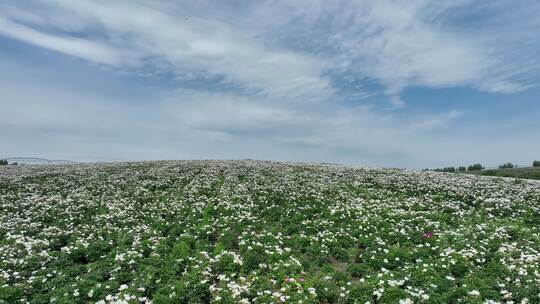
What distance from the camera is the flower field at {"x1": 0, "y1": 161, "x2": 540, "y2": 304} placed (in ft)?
40.2

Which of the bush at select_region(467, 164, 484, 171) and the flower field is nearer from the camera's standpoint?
the flower field

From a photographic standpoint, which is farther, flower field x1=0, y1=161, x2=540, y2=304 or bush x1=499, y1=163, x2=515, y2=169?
bush x1=499, y1=163, x2=515, y2=169

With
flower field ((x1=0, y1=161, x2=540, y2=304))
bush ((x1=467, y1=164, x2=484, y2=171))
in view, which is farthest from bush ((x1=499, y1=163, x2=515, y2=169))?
flower field ((x1=0, y1=161, x2=540, y2=304))

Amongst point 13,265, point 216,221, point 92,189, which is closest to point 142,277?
point 13,265

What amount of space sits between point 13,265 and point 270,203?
1406cm

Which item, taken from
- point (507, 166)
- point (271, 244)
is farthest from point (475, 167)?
point (271, 244)

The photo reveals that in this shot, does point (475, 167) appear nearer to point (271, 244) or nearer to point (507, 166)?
point (507, 166)

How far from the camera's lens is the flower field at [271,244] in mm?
12266

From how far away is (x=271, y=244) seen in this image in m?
16.8

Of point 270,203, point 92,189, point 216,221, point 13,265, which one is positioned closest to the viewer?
point 13,265

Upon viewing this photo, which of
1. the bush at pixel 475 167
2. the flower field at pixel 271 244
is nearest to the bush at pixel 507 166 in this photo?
the bush at pixel 475 167

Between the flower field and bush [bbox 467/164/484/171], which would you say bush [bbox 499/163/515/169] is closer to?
bush [bbox 467/164/484/171]

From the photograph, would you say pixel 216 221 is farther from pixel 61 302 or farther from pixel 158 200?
pixel 61 302

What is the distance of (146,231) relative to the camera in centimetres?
1884
